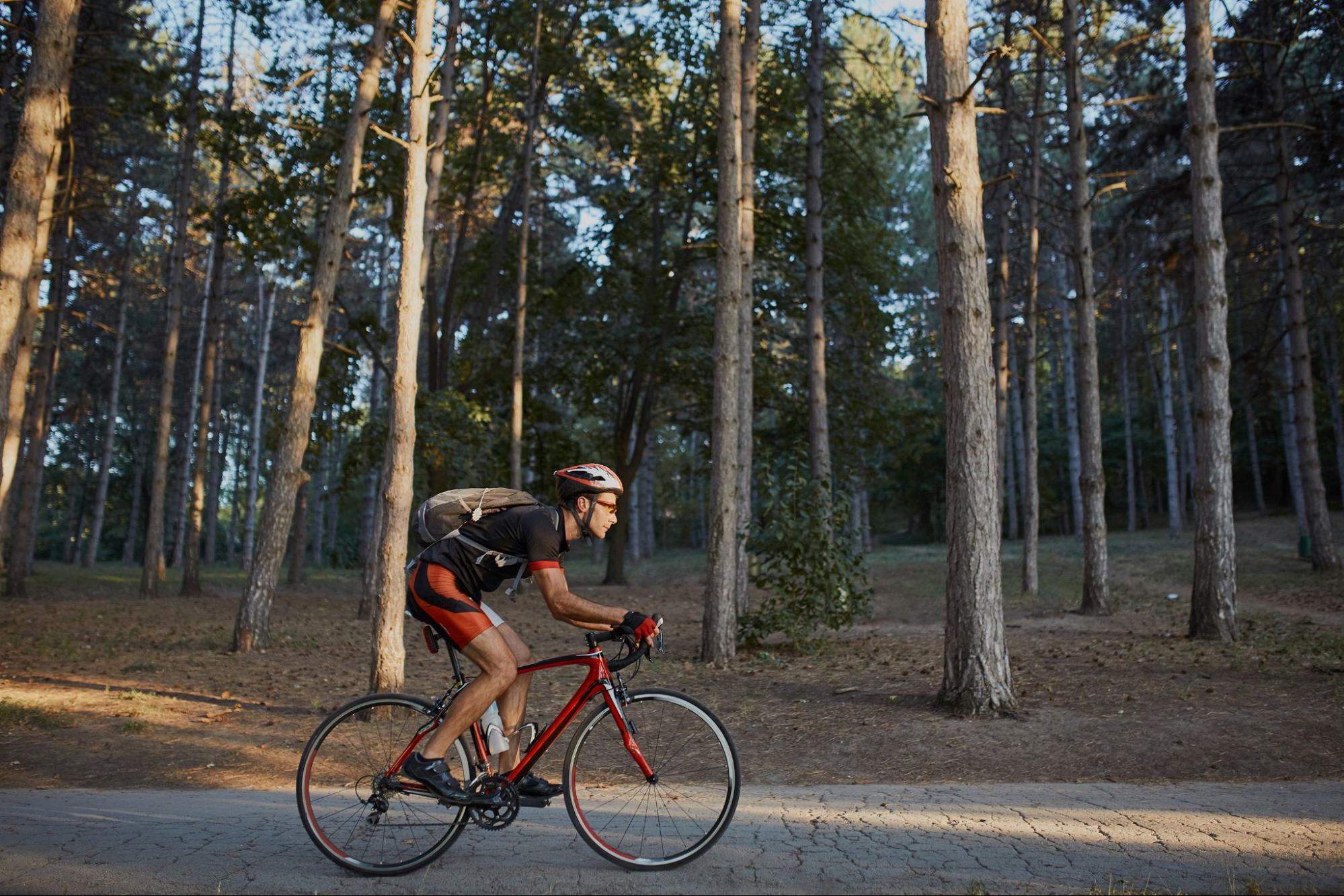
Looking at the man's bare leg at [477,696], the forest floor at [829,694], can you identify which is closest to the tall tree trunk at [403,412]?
the forest floor at [829,694]

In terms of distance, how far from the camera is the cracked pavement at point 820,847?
4.43 meters

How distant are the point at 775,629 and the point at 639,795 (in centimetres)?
870

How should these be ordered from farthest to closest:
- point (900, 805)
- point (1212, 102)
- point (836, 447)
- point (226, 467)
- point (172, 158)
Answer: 1. point (226, 467)
2. point (172, 158)
3. point (836, 447)
4. point (1212, 102)
5. point (900, 805)

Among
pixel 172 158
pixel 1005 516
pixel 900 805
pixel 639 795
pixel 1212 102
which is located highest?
pixel 172 158

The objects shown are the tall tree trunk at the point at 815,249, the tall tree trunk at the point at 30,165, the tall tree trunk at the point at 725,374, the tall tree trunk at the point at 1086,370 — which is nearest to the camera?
the tall tree trunk at the point at 30,165

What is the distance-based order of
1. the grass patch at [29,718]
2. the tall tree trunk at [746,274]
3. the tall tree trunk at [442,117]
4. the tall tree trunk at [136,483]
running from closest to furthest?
the grass patch at [29,718] < the tall tree trunk at [746,274] < the tall tree trunk at [442,117] < the tall tree trunk at [136,483]

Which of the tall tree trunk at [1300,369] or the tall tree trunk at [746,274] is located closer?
the tall tree trunk at [746,274]

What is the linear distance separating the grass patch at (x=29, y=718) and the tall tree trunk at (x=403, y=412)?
2823 millimetres

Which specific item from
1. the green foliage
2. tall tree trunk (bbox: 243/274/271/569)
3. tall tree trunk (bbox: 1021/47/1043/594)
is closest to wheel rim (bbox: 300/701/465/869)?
the green foliage

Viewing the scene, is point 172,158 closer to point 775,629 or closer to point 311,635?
point 311,635

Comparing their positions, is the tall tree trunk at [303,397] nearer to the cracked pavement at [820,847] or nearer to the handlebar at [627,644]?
the cracked pavement at [820,847]

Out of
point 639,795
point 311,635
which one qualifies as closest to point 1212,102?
point 639,795

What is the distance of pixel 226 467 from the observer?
56.8m

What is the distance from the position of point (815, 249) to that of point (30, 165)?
13.1 metres
